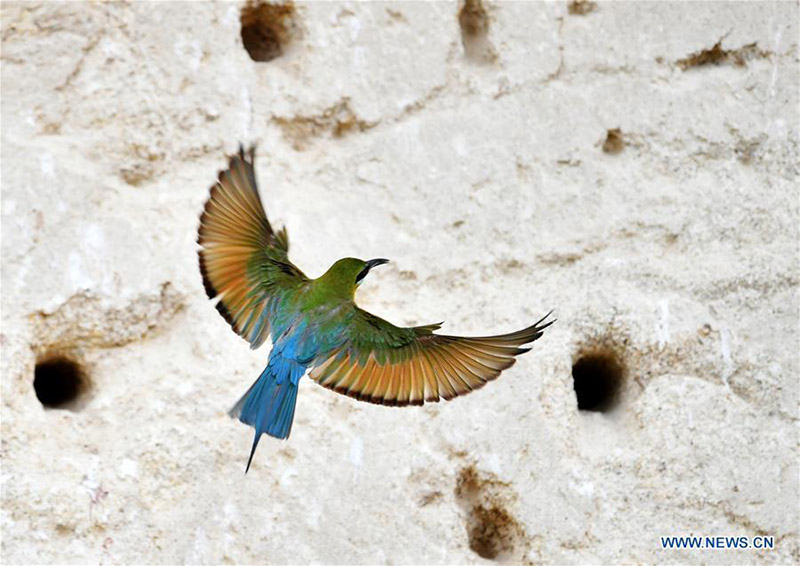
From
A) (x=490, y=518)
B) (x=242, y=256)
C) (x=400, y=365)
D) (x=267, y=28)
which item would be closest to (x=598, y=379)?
(x=490, y=518)

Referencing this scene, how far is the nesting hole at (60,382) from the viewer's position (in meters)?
2.30

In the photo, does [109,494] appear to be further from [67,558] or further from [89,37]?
[89,37]

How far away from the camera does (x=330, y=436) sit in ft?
7.50

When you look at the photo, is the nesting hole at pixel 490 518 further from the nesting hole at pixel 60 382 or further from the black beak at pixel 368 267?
the nesting hole at pixel 60 382

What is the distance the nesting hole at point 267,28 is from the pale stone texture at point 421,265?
50 mm

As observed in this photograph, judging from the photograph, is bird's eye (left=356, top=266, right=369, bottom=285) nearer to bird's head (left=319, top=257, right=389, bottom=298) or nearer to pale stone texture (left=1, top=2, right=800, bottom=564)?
bird's head (left=319, top=257, right=389, bottom=298)

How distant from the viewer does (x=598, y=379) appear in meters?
2.56

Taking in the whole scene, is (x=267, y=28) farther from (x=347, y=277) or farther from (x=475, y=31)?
(x=347, y=277)

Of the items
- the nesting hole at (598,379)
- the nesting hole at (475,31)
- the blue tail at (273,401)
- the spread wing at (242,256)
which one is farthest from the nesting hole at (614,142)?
the blue tail at (273,401)

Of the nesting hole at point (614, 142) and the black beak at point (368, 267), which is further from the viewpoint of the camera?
the nesting hole at point (614, 142)

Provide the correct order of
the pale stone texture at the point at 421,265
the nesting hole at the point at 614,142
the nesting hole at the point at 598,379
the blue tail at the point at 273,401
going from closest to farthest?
the blue tail at the point at 273,401 → the pale stone texture at the point at 421,265 → the nesting hole at the point at 598,379 → the nesting hole at the point at 614,142

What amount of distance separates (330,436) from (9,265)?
0.59 metres

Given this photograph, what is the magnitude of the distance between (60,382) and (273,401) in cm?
54

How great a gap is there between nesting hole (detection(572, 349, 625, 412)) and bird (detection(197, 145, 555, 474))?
1.43 feet
